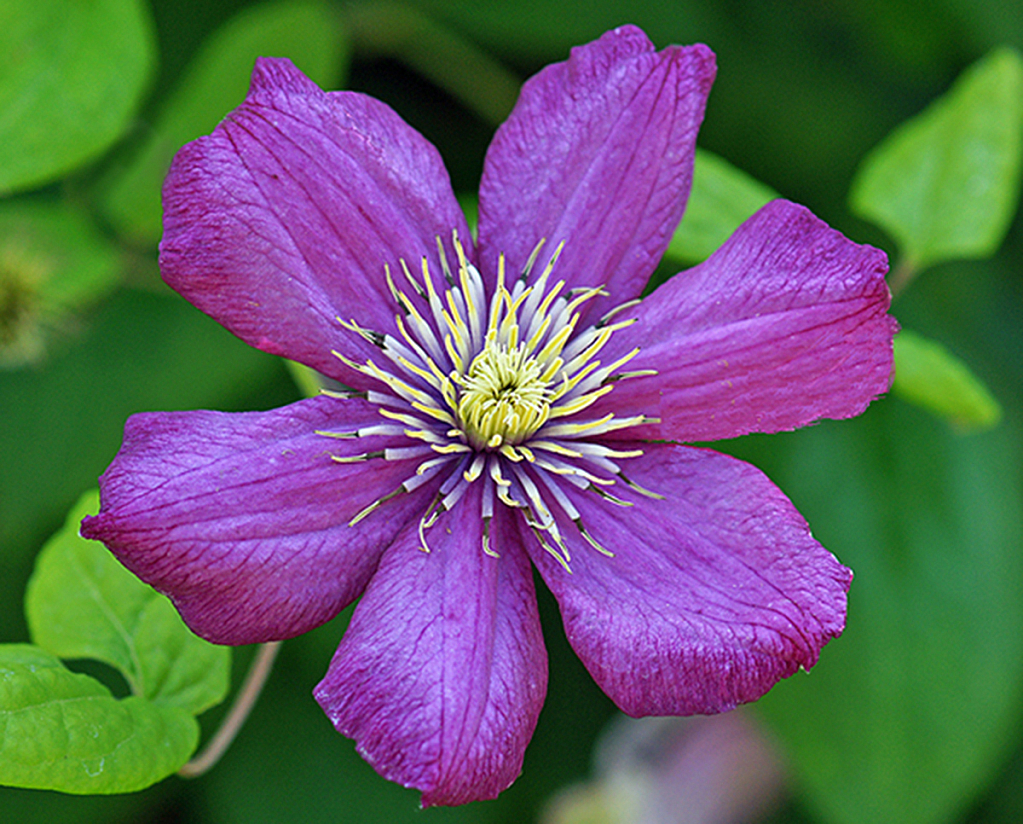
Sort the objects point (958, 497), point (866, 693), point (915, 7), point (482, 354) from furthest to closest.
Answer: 1. point (915, 7)
2. point (958, 497)
3. point (866, 693)
4. point (482, 354)

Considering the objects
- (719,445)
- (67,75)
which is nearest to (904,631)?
(719,445)

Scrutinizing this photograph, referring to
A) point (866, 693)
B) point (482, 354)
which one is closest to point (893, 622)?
point (866, 693)

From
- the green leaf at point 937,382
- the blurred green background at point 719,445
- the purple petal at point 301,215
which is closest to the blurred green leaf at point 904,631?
the blurred green background at point 719,445

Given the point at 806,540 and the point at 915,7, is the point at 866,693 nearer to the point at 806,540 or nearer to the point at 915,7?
the point at 806,540

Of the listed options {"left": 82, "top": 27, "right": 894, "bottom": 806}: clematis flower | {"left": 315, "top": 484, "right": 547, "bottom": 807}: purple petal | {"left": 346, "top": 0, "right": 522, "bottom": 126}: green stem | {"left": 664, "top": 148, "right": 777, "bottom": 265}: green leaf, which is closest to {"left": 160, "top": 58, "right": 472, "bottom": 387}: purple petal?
{"left": 82, "top": 27, "right": 894, "bottom": 806}: clematis flower

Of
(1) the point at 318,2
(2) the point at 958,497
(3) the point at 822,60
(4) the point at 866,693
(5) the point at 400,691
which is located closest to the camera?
(5) the point at 400,691

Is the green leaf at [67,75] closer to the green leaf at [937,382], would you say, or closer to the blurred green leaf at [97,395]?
the blurred green leaf at [97,395]

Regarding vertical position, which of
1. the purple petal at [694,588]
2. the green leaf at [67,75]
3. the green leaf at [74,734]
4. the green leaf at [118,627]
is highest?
the purple petal at [694,588]
